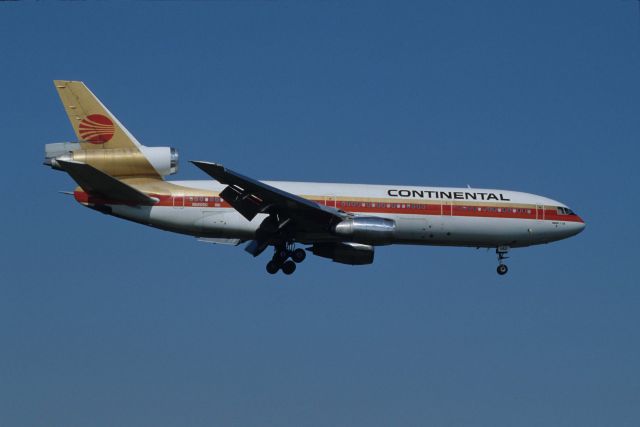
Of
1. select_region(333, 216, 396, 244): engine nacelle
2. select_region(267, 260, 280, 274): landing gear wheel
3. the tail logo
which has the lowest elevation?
select_region(267, 260, 280, 274): landing gear wheel

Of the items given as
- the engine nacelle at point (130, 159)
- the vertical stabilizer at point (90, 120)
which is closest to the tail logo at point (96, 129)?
the vertical stabilizer at point (90, 120)

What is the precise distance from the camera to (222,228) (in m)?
42.9

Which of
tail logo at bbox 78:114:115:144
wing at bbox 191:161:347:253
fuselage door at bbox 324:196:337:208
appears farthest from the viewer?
tail logo at bbox 78:114:115:144

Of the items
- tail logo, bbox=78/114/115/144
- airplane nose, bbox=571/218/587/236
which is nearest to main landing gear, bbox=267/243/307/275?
tail logo, bbox=78/114/115/144

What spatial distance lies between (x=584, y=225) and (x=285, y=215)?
15278 mm

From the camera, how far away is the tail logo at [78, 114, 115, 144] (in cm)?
4422

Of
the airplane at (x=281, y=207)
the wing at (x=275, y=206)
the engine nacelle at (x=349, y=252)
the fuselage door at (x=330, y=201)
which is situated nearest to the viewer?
the wing at (x=275, y=206)

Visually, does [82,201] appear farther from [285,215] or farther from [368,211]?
[368,211]

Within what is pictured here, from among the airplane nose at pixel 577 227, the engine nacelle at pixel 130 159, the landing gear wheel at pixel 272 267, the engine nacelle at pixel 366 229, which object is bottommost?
the landing gear wheel at pixel 272 267

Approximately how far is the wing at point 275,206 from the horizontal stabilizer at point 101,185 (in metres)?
3.79

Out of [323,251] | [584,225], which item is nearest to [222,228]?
[323,251]

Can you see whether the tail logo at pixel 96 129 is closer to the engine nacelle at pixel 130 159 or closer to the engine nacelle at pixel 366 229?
the engine nacelle at pixel 130 159

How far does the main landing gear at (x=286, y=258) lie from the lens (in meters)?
44.5

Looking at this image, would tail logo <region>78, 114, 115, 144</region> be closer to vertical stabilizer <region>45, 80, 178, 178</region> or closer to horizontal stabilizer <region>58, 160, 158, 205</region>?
vertical stabilizer <region>45, 80, 178, 178</region>
